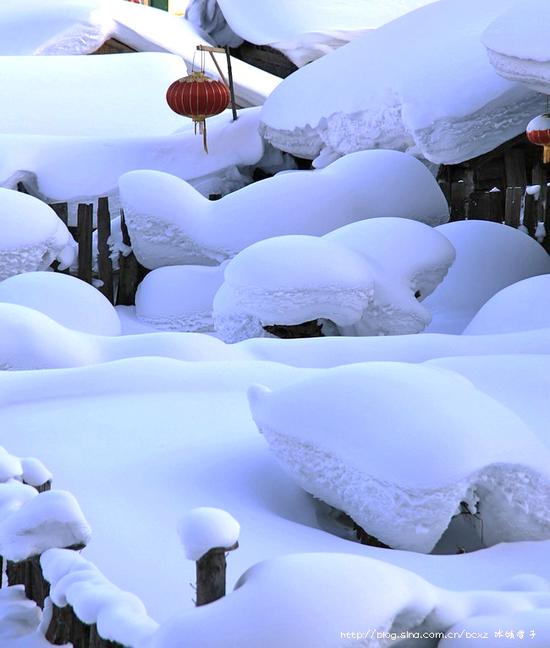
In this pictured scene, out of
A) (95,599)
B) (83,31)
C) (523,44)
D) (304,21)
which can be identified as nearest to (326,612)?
(95,599)

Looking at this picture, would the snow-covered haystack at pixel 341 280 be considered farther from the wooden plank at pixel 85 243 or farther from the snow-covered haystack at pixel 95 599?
the snow-covered haystack at pixel 95 599

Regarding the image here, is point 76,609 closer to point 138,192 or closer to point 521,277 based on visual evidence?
point 521,277

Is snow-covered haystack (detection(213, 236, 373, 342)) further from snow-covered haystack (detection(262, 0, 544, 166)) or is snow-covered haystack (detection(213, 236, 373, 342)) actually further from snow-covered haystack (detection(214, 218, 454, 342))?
snow-covered haystack (detection(262, 0, 544, 166))

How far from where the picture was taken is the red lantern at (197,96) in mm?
10680

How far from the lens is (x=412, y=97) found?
9.17m

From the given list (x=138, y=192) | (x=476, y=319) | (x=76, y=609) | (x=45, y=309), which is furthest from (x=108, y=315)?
(x=76, y=609)

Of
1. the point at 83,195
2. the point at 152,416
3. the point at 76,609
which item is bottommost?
the point at 83,195

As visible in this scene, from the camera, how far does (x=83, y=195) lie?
1124 cm

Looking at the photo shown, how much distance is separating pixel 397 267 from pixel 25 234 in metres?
2.90

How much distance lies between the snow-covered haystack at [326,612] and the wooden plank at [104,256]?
299 inches

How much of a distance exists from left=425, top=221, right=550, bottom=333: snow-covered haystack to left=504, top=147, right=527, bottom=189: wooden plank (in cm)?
155

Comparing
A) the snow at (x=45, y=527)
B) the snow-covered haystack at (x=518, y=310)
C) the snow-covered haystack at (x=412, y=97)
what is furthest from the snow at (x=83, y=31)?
the snow at (x=45, y=527)

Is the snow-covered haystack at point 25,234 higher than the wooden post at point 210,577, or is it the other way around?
the wooden post at point 210,577

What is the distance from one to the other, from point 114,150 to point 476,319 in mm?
5484
